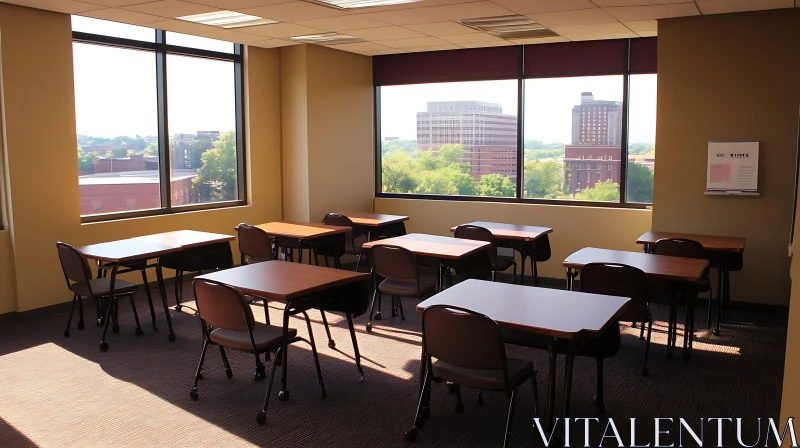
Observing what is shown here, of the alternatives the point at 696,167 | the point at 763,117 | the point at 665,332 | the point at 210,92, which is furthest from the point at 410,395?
the point at 210,92

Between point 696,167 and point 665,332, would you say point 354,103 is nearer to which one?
point 696,167

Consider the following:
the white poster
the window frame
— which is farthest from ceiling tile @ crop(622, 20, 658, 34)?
the white poster

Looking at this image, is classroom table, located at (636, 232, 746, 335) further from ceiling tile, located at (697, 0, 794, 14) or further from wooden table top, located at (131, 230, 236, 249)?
wooden table top, located at (131, 230, 236, 249)

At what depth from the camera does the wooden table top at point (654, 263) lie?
15.2ft

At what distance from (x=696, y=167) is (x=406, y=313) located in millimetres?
3230

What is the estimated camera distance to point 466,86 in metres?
8.65

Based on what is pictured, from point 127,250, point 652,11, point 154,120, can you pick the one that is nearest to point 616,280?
point 652,11

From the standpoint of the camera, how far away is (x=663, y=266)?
4.90 m

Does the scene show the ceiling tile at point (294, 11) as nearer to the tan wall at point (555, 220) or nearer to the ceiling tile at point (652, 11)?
the ceiling tile at point (652, 11)

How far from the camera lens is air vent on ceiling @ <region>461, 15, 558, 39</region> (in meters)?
6.38

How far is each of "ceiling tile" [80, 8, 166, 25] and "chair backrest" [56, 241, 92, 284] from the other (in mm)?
2185

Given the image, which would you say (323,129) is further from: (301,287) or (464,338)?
(464,338)

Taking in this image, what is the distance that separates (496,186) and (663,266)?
380 centimetres

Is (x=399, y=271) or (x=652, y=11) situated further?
(x=652, y=11)
